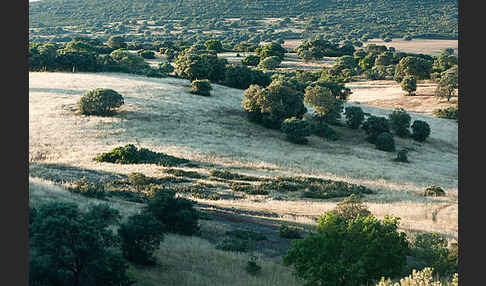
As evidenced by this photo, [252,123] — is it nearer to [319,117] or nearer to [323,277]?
[319,117]

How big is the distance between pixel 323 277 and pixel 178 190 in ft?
58.3

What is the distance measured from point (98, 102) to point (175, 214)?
32.6m

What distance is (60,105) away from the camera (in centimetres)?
5109

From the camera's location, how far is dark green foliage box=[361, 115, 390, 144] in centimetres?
5476

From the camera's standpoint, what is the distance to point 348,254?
13.5 metres

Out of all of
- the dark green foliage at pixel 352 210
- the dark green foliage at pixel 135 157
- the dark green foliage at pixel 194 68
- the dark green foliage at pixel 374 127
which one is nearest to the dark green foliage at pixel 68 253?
the dark green foliage at pixel 352 210

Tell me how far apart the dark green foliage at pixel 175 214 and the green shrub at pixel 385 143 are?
3586 centimetres

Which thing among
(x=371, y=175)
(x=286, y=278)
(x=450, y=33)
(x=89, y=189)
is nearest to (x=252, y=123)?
(x=371, y=175)

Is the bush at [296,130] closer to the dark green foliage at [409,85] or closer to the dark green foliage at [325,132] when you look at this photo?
the dark green foliage at [325,132]

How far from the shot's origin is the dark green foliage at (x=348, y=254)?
12766 mm

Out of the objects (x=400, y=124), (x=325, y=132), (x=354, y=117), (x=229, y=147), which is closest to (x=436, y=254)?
(x=229, y=147)

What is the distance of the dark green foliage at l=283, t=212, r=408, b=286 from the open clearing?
8846mm

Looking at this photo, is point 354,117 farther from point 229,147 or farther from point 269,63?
point 269,63

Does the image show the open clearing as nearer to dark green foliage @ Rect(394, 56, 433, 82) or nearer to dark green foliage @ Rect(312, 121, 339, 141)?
dark green foliage @ Rect(312, 121, 339, 141)
